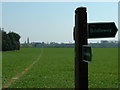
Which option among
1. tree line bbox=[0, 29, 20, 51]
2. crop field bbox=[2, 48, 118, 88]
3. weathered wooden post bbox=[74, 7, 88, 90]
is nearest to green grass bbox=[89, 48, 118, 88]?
crop field bbox=[2, 48, 118, 88]

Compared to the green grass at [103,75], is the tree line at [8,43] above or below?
above

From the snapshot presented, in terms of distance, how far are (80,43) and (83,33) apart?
170mm

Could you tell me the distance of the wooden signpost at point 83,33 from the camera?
5176mm

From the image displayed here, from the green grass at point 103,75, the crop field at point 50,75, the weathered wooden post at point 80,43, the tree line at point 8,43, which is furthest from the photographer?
the tree line at point 8,43

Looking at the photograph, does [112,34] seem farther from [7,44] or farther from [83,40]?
[7,44]

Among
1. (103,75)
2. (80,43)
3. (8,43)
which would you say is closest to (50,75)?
(103,75)

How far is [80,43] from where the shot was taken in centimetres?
521

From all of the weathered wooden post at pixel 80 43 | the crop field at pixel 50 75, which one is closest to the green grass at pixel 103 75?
the crop field at pixel 50 75

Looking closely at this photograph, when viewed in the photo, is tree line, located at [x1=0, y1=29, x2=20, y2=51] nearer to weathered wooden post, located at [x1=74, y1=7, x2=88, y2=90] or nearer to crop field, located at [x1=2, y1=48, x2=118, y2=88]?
crop field, located at [x1=2, y1=48, x2=118, y2=88]

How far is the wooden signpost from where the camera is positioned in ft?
17.0

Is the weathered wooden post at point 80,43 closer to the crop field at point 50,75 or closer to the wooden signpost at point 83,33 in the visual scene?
the wooden signpost at point 83,33

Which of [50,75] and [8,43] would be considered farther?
[8,43]

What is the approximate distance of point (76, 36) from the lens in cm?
529

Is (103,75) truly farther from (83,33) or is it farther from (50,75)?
(83,33)
